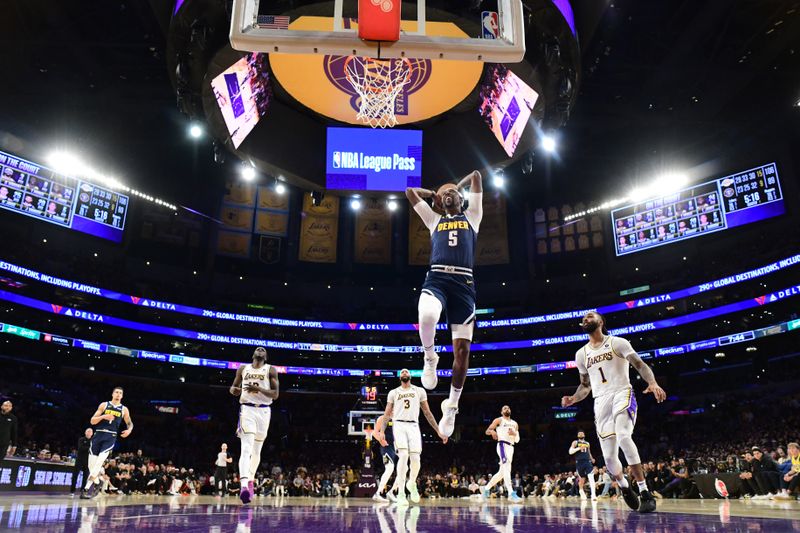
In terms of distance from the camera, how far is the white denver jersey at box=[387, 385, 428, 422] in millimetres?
10391

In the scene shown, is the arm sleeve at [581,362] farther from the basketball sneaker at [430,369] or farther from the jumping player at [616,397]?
the basketball sneaker at [430,369]

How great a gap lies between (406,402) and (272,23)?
21.8ft

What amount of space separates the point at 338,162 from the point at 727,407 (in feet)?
93.3

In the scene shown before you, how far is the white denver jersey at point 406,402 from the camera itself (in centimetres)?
1039

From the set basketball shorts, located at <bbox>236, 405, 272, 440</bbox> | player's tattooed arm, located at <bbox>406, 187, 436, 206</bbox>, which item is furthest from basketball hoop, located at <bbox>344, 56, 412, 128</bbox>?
basketball shorts, located at <bbox>236, 405, 272, 440</bbox>

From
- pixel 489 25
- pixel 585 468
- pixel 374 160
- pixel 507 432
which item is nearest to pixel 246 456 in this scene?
pixel 507 432

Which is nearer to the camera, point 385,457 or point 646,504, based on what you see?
point 646,504

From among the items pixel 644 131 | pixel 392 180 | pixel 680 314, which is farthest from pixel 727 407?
pixel 392 180

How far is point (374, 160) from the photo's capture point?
57.1ft

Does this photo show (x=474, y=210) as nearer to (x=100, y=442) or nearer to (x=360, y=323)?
(x=100, y=442)

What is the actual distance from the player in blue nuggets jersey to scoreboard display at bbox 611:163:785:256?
32.6 metres

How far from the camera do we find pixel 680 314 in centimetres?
3844

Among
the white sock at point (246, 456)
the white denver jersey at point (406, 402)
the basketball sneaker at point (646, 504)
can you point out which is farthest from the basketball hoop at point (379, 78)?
the basketball sneaker at point (646, 504)

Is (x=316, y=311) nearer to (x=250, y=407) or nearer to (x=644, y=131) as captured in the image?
(x=644, y=131)
